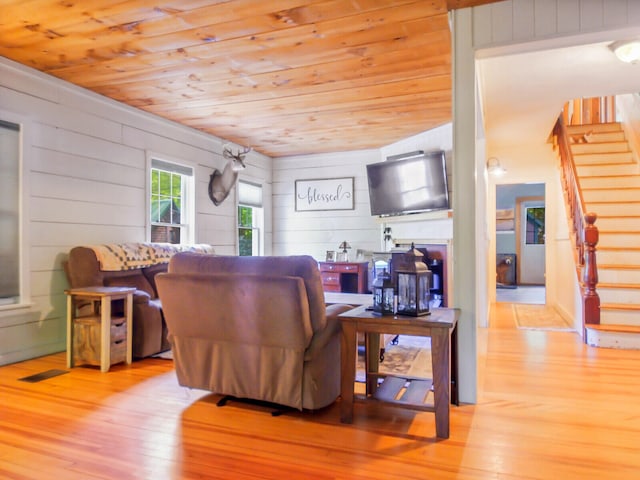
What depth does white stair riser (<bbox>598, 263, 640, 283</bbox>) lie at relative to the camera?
15.2ft

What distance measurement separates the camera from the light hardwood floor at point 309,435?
1.87 meters

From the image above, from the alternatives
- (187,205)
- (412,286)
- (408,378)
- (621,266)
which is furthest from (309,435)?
(621,266)

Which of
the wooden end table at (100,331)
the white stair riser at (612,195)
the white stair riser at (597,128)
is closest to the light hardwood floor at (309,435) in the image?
the wooden end table at (100,331)

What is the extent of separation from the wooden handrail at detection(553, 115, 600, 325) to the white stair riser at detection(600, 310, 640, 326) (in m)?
0.09

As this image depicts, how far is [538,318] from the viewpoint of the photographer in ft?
18.4

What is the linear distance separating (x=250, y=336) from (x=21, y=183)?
2609 millimetres

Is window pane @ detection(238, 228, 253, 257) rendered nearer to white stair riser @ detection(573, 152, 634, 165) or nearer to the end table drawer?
the end table drawer

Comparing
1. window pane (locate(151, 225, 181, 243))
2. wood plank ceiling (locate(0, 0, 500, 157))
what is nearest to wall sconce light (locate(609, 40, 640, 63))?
wood plank ceiling (locate(0, 0, 500, 157))

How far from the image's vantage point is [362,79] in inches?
157

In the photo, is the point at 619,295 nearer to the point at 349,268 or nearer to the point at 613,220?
the point at 613,220

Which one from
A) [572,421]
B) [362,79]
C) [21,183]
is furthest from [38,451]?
[362,79]

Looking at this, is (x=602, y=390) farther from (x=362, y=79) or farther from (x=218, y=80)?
(x=218, y=80)

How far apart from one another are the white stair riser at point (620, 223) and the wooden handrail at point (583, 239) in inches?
16.3

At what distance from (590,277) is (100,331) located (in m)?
4.59
